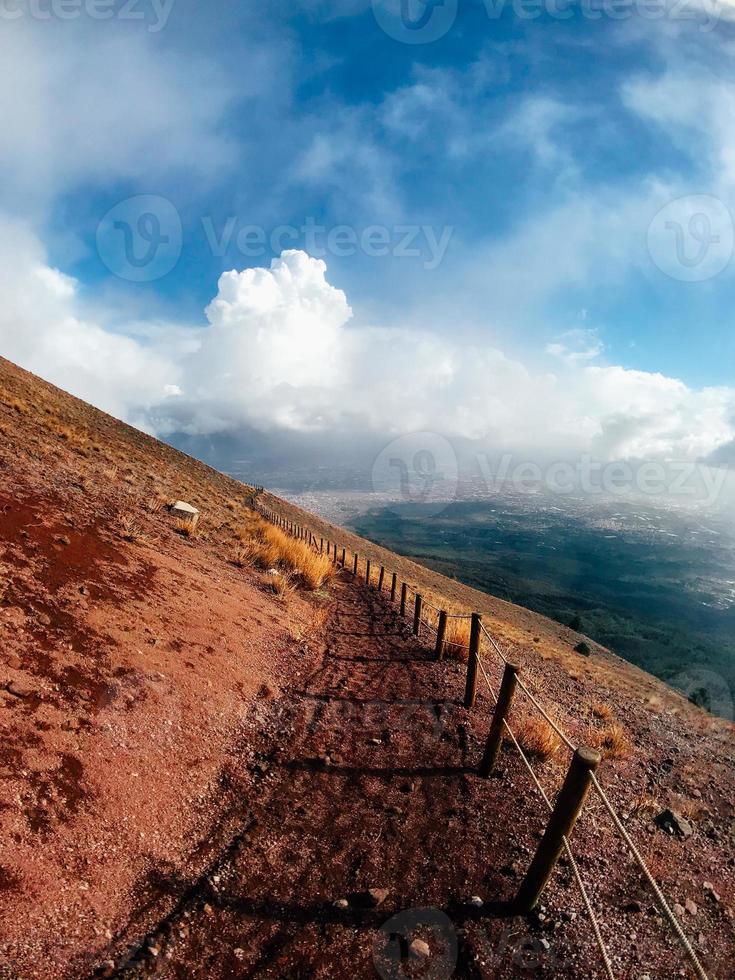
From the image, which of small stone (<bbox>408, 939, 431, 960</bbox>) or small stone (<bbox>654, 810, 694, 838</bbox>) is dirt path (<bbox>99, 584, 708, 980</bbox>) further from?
small stone (<bbox>654, 810, 694, 838</bbox>)

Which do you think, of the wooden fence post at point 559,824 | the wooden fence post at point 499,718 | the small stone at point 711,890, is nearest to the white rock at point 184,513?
the wooden fence post at point 499,718

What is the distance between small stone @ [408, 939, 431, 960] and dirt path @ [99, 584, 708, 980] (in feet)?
0.12

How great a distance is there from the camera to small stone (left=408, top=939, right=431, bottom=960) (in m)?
3.63

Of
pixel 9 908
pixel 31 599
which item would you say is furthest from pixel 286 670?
pixel 9 908

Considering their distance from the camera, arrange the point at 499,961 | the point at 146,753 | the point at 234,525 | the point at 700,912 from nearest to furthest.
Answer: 1. the point at 499,961
2. the point at 700,912
3. the point at 146,753
4. the point at 234,525

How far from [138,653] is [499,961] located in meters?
5.94

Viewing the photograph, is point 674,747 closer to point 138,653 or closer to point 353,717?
point 353,717

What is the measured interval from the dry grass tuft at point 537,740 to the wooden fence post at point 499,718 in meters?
0.86

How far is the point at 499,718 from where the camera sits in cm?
585

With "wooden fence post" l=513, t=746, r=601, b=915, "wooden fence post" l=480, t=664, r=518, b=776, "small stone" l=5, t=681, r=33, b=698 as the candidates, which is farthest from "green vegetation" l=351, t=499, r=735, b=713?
"small stone" l=5, t=681, r=33, b=698

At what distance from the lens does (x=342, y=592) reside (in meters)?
17.4

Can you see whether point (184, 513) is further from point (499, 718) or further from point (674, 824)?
point (674, 824)

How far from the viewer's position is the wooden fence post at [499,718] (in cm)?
557

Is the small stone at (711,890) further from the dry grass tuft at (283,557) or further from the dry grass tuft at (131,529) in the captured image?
the dry grass tuft at (283,557)
